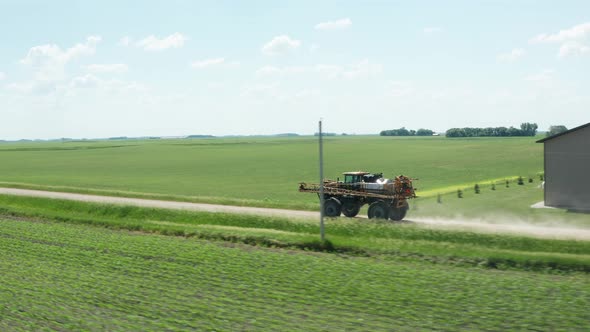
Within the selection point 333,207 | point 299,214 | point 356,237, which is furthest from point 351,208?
point 356,237

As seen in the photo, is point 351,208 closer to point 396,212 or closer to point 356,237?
point 396,212

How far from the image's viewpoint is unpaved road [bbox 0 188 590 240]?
27312 mm

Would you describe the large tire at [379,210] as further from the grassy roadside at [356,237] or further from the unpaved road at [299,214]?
the grassy roadside at [356,237]

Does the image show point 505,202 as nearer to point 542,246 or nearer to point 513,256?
point 542,246

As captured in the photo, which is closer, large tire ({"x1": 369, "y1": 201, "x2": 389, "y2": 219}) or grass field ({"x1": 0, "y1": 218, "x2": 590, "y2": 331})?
grass field ({"x1": 0, "y1": 218, "x2": 590, "y2": 331})

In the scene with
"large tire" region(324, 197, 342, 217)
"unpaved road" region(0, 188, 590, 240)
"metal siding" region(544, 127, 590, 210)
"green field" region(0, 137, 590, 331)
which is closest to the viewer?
"green field" region(0, 137, 590, 331)

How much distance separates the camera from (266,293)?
1733cm

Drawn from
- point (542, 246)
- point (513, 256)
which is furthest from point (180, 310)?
point (542, 246)

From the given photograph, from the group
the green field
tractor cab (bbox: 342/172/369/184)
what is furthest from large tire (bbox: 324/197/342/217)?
the green field

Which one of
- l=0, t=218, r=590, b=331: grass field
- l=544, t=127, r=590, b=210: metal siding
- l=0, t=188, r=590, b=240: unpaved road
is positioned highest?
l=544, t=127, r=590, b=210: metal siding

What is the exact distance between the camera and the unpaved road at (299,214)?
27.3m

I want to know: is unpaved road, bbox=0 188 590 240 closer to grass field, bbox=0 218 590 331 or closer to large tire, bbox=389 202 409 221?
large tire, bbox=389 202 409 221

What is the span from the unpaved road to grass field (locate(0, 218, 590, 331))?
749cm

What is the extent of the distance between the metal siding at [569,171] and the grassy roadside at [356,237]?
52.6 feet
